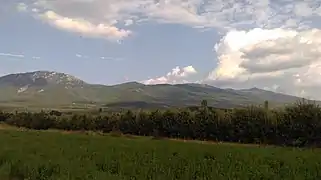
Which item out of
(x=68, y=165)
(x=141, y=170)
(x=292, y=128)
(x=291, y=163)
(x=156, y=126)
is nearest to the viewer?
(x=141, y=170)

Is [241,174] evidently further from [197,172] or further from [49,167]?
[49,167]

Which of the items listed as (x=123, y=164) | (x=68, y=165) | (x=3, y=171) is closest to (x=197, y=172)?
(x=123, y=164)

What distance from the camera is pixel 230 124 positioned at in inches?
2507

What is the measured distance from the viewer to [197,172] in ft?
53.3

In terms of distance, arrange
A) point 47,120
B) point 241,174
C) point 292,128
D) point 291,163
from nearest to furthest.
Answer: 1. point 241,174
2. point 291,163
3. point 292,128
4. point 47,120

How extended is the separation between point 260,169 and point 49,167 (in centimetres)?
773

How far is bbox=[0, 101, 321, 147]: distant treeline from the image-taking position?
5822cm

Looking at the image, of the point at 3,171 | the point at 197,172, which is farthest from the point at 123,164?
the point at 3,171

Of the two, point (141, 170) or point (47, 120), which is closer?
point (141, 170)

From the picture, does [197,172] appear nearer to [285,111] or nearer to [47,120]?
[285,111]

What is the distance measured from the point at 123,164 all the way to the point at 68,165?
2036mm

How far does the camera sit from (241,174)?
1551 centimetres

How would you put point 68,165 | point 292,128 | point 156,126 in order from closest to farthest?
point 68,165 → point 292,128 → point 156,126

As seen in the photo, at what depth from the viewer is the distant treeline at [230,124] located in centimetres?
5822
